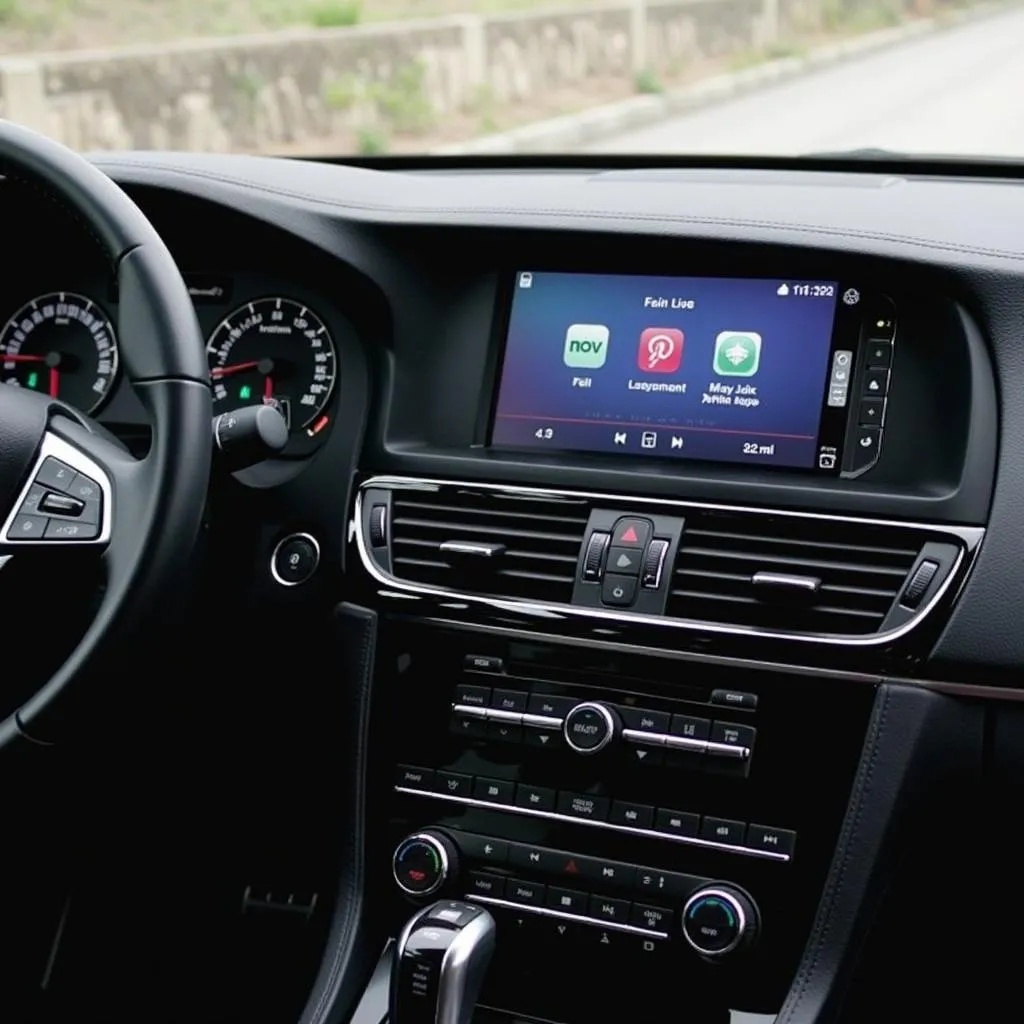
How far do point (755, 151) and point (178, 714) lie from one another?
4.04 feet

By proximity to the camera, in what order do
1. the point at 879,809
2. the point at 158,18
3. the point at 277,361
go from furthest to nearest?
the point at 158,18 → the point at 277,361 → the point at 879,809

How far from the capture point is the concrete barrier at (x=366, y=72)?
3.45m

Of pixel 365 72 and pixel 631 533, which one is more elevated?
pixel 365 72

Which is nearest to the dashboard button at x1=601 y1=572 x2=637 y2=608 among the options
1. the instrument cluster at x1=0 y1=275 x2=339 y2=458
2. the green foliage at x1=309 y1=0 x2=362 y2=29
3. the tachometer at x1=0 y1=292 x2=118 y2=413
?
the instrument cluster at x1=0 y1=275 x2=339 y2=458

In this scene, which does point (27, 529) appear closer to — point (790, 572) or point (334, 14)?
point (790, 572)

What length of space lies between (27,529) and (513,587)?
2.03ft

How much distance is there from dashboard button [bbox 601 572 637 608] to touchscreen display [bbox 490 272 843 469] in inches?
7.5

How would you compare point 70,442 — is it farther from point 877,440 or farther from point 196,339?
point 877,440

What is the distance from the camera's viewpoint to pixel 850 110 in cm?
283

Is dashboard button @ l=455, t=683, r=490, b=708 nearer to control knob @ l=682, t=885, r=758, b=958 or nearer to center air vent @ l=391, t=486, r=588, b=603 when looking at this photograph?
center air vent @ l=391, t=486, r=588, b=603

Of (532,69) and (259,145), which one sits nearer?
(259,145)

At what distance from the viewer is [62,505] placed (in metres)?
1.67

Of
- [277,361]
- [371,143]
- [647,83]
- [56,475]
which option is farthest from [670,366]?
[647,83]

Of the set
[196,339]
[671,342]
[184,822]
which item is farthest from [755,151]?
[184,822]
